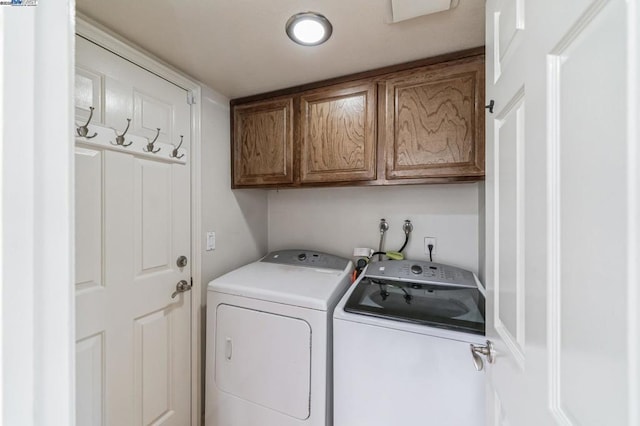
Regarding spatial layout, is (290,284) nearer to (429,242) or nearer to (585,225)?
(429,242)

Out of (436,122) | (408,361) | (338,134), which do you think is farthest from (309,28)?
(408,361)

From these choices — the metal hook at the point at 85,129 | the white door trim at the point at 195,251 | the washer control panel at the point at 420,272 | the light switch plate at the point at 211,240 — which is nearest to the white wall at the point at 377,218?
the washer control panel at the point at 420,272

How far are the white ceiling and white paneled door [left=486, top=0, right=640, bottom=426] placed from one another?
537mm

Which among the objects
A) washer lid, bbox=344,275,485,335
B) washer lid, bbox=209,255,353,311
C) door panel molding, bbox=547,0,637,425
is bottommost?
washer lid, bbox=344,275,485,335

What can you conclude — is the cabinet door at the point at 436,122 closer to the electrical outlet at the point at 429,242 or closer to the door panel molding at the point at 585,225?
the electrical outlet at the point at 429,242

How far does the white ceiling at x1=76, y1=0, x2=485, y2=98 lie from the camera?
1.05m

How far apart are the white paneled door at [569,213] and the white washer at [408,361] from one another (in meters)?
0.34

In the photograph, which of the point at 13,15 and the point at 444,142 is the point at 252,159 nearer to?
the point at 444,142

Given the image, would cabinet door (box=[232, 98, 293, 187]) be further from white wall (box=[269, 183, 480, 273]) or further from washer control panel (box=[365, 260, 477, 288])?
washer control panel (box=[365, 260, 477, 288])

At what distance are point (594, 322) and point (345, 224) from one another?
173 cm

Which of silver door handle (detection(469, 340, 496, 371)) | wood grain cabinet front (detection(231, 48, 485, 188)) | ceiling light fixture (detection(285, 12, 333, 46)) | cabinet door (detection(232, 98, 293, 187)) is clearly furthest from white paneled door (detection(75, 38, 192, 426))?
silver door handle (detection(469, 340, 496, 371))

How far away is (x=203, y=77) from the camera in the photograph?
1615 millimetres

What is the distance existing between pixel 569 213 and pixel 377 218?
5.09 ft

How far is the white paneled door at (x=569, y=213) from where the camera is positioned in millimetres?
309
